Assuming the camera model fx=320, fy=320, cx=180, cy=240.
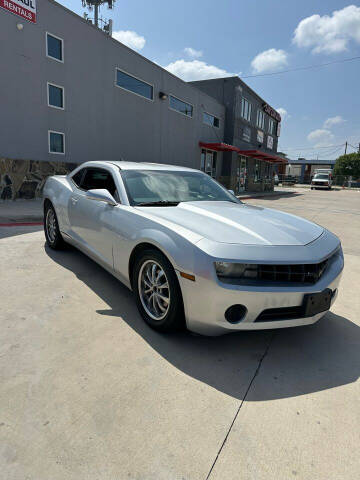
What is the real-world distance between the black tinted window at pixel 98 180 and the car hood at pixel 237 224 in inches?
34.6

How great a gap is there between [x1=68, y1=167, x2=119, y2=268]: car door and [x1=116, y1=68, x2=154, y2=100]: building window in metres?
12.0

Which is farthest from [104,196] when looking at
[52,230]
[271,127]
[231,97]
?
[271,127]

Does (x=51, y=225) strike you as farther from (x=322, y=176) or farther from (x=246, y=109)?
(x=322, y=176)

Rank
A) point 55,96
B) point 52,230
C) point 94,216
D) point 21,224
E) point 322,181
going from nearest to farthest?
point 94,216 → point 52,230 → point 21,224 → point 55,96 → point 322,181

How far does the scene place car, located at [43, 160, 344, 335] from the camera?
222 centimetres

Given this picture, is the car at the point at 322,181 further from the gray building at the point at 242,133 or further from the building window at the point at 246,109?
the building window at the point at 246,109

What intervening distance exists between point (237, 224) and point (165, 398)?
1.40 metres

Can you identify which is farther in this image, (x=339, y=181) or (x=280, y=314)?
(x=339, y=181)

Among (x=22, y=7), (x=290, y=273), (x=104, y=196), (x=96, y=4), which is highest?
(x=96, y=4)

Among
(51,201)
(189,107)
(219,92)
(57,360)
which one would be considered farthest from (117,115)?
(57,360)

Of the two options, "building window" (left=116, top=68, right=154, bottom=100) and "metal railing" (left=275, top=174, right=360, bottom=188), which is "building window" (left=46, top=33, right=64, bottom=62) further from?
"metal railing" (left=275, top=174, right=360, bottom=188)

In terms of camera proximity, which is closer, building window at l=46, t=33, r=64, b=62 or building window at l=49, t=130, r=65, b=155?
building window at l=46, t=33, r=64, b=62

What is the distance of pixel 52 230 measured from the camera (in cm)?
491

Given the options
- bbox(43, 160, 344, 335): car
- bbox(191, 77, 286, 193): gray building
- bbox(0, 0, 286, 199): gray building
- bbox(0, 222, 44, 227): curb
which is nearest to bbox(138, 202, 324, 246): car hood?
bbox(43, 160, 344, 335): car
